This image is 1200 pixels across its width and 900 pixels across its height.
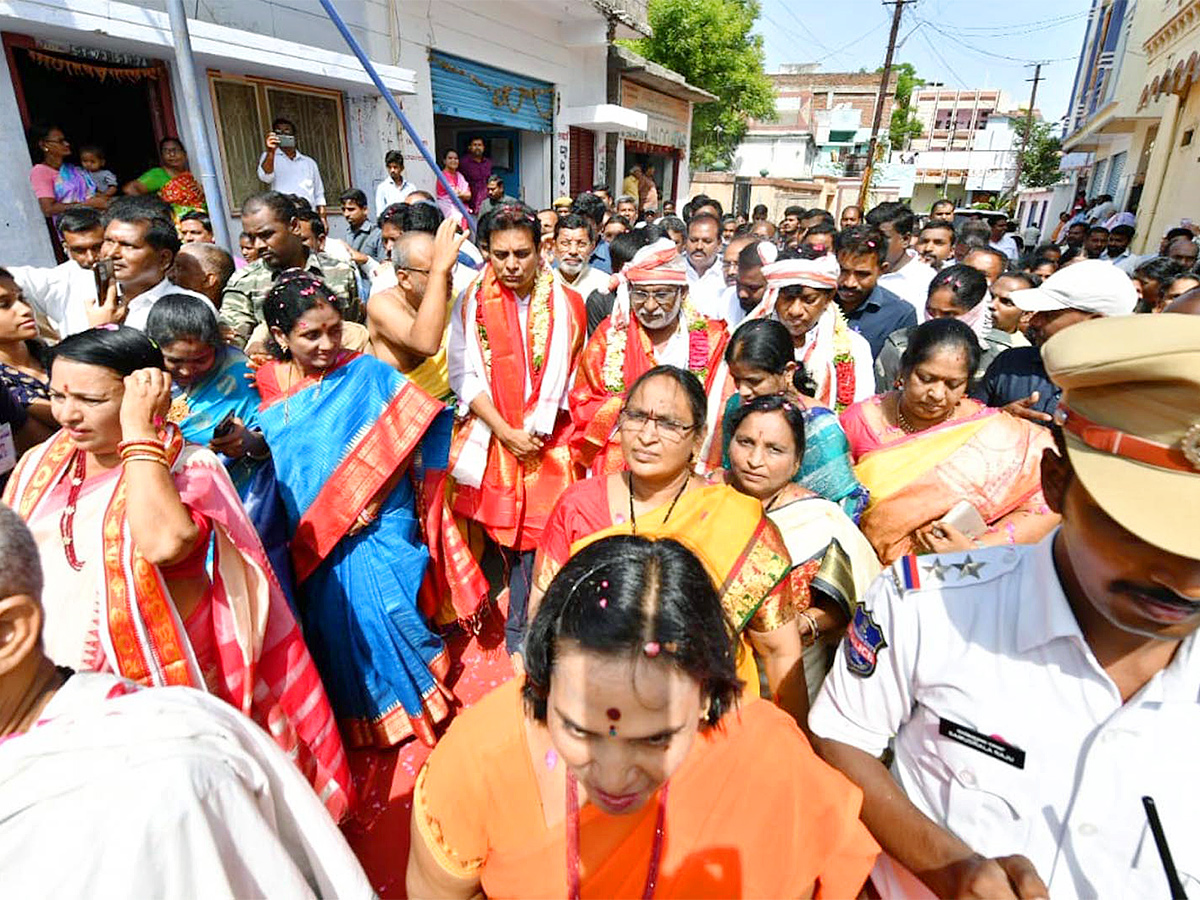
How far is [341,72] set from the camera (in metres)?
7.16

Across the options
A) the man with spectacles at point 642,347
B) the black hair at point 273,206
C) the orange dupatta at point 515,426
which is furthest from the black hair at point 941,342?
the black hair at point 273,206

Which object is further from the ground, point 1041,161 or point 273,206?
point 1041,161

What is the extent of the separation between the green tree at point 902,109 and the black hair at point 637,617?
5326 centimetres

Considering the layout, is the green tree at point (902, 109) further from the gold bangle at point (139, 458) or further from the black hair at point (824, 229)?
the gold bangle at point (139, 458)

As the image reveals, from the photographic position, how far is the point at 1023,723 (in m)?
1.08

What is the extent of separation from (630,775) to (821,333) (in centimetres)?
268

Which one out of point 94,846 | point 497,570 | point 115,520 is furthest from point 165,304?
point 497,570

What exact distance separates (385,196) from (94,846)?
8.18 m

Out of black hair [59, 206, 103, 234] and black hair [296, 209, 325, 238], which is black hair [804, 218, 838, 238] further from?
black hair [59, 206, 103, 234]

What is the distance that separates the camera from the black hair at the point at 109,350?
5.57ft

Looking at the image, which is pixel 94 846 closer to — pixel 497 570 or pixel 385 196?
pixel 497 570

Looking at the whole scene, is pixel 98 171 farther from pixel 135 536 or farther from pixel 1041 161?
pixel 1041 161

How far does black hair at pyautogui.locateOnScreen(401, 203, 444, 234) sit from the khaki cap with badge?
4.15m

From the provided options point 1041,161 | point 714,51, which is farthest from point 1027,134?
point 714,51
